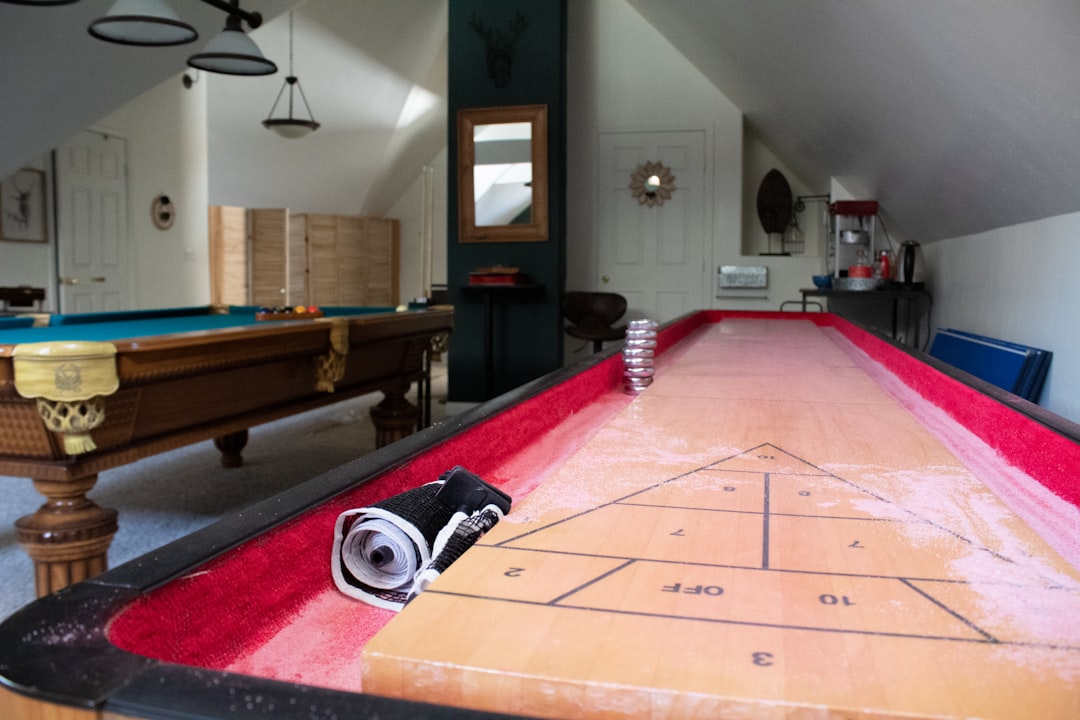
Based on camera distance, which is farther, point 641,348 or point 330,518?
point 641,348

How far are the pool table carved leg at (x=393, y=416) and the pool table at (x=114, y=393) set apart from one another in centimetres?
66

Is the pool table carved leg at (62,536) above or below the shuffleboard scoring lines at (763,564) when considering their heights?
below

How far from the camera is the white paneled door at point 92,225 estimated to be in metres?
7.34

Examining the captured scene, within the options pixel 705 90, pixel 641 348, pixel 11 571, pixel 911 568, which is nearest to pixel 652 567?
pixel 911 568

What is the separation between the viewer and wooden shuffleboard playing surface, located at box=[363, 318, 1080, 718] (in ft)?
1.91

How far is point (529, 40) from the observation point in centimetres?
684

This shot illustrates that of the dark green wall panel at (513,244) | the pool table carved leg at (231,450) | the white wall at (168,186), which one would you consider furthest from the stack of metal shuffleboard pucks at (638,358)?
the white wall at (168,186)

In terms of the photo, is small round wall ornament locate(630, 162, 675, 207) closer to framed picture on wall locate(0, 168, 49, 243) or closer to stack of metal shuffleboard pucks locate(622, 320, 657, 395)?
framed picture on wall locate(0, 168, 49, 243)

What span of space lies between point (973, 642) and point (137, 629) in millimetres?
661

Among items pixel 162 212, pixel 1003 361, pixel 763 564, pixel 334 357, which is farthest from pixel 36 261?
pixel 763 564

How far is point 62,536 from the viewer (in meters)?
2.19

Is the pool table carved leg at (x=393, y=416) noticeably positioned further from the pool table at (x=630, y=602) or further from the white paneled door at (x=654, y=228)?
the white paneled door at (x=654, y=228)

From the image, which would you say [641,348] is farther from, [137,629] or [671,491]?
[137,629]

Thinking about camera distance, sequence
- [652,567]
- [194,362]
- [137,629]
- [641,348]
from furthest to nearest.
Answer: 1. [194,362]
2. [641,348]
3. [652,567]
4. [137,629]
